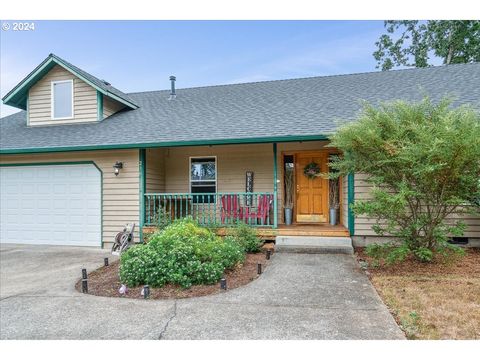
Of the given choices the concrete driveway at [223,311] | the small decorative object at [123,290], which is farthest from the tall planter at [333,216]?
the small decorative object at [123,290]

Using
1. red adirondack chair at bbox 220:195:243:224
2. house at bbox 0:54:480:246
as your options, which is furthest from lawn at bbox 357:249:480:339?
red adirondack chair at bbox 220:195:243:224

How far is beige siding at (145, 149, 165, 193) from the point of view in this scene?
882cm

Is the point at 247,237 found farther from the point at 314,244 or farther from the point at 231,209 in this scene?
the point at 314,244

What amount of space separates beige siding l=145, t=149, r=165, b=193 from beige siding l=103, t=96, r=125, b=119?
219cm

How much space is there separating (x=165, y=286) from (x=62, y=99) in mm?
8053

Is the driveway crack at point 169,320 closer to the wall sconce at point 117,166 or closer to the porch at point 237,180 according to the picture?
the porch at point 237,180

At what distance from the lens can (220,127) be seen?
841cm

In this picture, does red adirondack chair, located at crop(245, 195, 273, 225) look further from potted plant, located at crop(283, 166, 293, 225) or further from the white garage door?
the white garage door

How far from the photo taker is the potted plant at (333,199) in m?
8.46

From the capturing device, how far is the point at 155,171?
9.25m

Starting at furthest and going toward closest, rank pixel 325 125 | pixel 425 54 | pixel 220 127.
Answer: pixel 425 54, pixel 220 127, pixel 325 125
